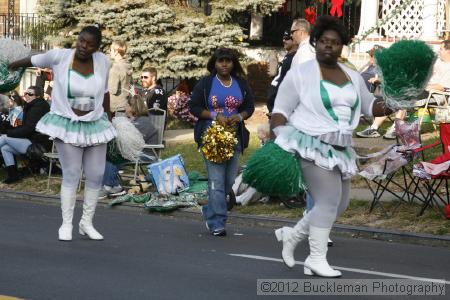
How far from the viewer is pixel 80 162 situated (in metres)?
10.6

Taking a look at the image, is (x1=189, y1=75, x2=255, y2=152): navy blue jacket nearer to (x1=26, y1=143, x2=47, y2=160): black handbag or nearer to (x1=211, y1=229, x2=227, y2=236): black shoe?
(x1=211, y1=229, x2=227, y2=236): black shoe

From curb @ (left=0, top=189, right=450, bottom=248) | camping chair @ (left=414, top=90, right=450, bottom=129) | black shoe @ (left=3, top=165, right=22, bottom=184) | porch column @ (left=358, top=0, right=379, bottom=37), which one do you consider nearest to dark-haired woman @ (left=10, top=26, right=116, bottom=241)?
curb @ (left=0, top=189, right=450, bottom=248)

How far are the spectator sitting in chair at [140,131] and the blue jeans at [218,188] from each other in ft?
11.2

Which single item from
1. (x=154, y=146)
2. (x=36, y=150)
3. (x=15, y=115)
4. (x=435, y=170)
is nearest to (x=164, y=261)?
(x=435, y=170)

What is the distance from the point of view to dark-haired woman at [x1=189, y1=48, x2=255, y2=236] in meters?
11.5

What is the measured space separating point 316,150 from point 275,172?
358 millimetres

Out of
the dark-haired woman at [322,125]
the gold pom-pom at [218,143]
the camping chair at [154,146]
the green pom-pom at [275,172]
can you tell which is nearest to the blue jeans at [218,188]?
the gold pom-pom at [218,143]

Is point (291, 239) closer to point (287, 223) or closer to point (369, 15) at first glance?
point (287, 223)

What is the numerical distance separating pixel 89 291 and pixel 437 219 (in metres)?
5.07

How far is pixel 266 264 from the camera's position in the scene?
9.55 metres

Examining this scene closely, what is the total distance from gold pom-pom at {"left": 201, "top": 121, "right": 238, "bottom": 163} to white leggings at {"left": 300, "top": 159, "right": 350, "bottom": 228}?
271 centimetres

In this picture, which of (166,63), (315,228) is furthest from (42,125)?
(166,63)

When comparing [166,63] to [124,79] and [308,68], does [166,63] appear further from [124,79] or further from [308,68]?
[308,68]

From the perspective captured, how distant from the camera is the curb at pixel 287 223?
11.5 meters
